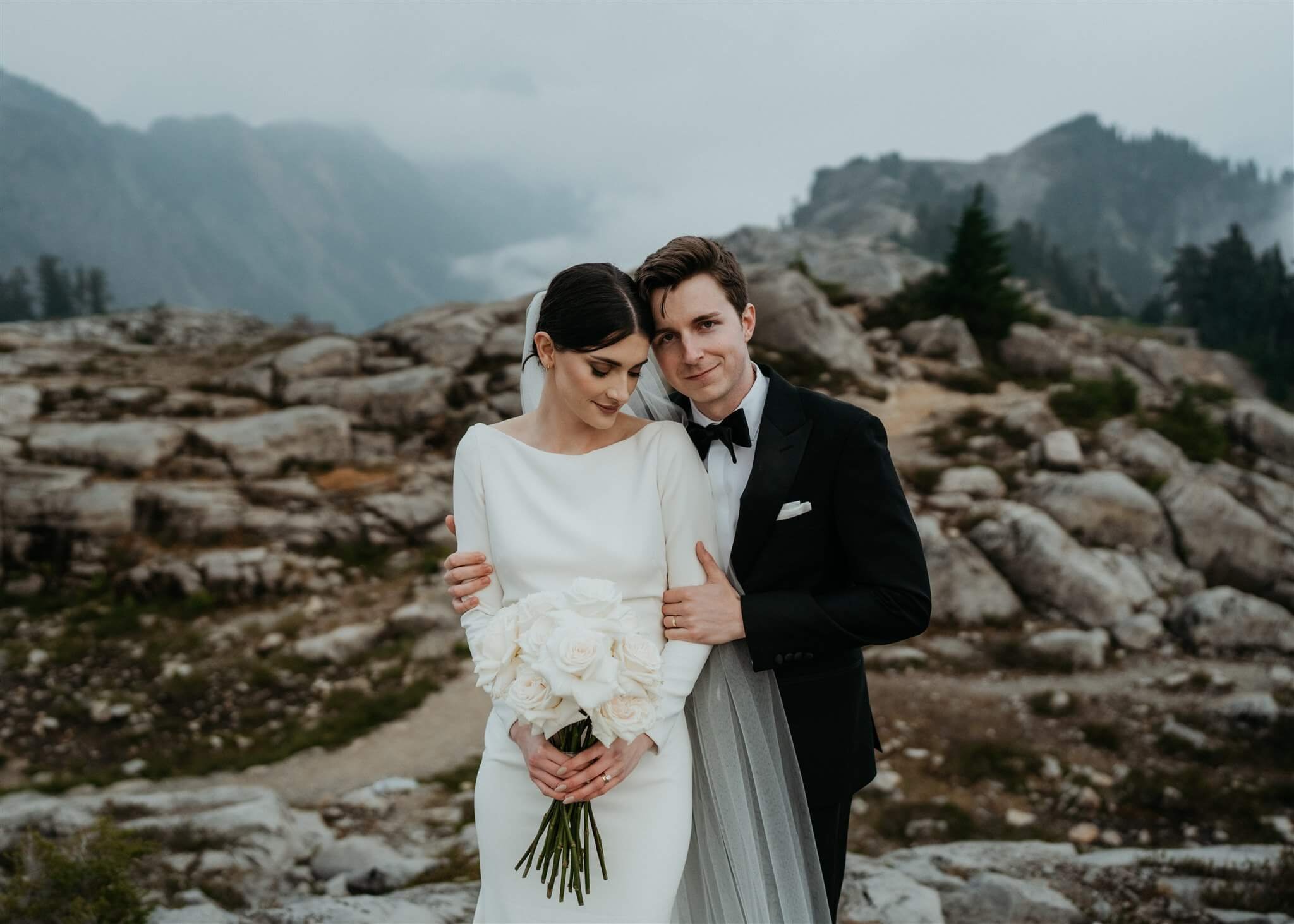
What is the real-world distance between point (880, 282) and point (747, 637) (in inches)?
1796

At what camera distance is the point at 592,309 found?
249 centimetres

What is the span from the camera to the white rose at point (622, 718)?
2107mm

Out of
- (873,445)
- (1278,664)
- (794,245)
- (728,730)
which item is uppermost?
(794,245)

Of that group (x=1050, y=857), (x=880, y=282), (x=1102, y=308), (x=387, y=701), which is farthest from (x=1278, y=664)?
(x=1102, y=308)

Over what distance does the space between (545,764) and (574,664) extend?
0.51 m

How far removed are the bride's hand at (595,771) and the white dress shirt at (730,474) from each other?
788mm

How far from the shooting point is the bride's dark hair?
2488 mm

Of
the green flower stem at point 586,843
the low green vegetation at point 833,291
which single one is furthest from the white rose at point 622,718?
the low green vegetation at point 833,291

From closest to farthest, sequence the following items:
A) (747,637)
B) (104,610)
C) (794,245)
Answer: (747,637)
(104,610)
(794,245)

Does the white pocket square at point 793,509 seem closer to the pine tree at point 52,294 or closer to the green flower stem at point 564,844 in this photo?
the green flower stem at point 564,844

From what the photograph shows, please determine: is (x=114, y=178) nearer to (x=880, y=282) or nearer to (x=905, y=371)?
(x=880, y=282)

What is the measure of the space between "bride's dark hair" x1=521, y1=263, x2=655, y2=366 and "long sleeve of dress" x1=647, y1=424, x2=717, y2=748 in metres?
0.45

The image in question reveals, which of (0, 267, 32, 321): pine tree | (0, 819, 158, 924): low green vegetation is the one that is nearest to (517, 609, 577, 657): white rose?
(0, 819, 158, 924): low green vegetation

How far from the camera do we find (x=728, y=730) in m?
2.75
